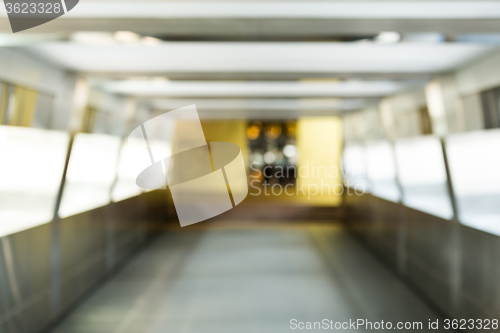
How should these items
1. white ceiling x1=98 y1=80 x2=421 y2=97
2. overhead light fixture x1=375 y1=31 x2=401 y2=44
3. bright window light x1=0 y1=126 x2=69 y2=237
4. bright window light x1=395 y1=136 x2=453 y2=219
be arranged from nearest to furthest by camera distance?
overhead light fixture x1=375 y1=31 x2=401 y2=44
bright window light x1=0 y1=126 x2=69 y2=237
bright window light x1=395 y1=136 x2=453 y2=219
white ceiling x1=98 y1=80 x2=421 y2=97

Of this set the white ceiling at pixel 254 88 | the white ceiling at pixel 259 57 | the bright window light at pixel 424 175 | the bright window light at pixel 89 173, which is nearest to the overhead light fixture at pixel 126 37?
the white ceiling at pixel 259 57

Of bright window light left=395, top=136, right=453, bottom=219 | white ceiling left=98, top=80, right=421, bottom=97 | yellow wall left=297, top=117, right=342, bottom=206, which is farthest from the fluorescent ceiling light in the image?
yellow wall left=297, top=117, right=342, bottom=206

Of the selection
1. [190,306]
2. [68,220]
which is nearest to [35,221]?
[68,220]

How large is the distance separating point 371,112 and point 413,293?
14.6 ft

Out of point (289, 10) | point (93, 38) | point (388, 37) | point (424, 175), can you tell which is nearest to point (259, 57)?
point (289, 10)

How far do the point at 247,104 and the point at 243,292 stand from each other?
469 cm

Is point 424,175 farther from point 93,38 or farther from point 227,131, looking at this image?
point 227,131

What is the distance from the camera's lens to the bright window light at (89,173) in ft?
16.7

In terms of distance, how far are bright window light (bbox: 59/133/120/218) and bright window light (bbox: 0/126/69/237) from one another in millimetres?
283

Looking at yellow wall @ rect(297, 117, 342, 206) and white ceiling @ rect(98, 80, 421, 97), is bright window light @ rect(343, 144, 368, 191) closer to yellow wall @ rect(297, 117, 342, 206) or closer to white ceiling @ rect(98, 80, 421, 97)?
white ceiling @ rect(98, 80, 421, 97)

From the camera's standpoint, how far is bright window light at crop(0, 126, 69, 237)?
3.63 m

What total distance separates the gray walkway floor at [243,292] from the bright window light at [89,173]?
4.62ft

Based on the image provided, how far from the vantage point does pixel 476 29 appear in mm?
3004

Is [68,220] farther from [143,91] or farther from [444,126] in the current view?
[444,126]
